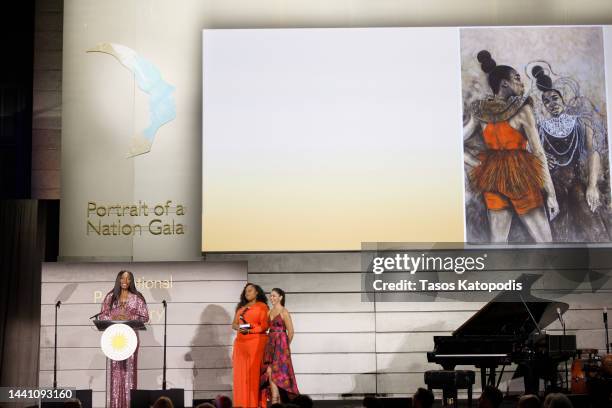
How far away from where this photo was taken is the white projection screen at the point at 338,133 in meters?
9.42

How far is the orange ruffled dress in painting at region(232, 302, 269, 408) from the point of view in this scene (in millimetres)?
8586

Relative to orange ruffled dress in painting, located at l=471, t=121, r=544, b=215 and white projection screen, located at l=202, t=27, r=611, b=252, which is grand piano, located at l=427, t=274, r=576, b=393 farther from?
white projection screen, located at l=202, t=27, r=611, b=252

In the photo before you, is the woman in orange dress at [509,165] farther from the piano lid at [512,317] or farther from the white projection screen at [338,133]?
the piano lid at [512,317]

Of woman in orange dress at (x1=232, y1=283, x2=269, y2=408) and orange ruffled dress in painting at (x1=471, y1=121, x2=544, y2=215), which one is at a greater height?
orange ruffled dress in painting at (x1=471, y1=121, x2=544, y2=215)

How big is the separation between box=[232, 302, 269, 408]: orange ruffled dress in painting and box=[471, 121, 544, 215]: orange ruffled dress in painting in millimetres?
2683

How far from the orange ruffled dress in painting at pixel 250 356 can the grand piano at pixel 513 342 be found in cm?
163

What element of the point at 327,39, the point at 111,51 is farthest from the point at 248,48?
the point at 111,51

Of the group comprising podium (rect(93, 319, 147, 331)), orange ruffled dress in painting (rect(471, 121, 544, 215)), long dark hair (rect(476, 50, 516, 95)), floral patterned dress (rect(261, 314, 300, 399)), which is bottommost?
floral patterned dress (rect(261, 314, 300, 399))

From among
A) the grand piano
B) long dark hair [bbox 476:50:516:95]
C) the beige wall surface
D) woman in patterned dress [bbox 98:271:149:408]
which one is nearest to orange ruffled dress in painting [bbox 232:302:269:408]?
woman in patterned dress [bbox 98:271:149:408]

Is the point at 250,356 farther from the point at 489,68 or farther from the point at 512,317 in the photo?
the point at 489,68

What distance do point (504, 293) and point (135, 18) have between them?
486 centimetres

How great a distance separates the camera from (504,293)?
9539mm

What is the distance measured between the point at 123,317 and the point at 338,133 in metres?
2.87

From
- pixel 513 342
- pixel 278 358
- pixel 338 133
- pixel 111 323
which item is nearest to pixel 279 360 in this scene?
pixel 278 358
